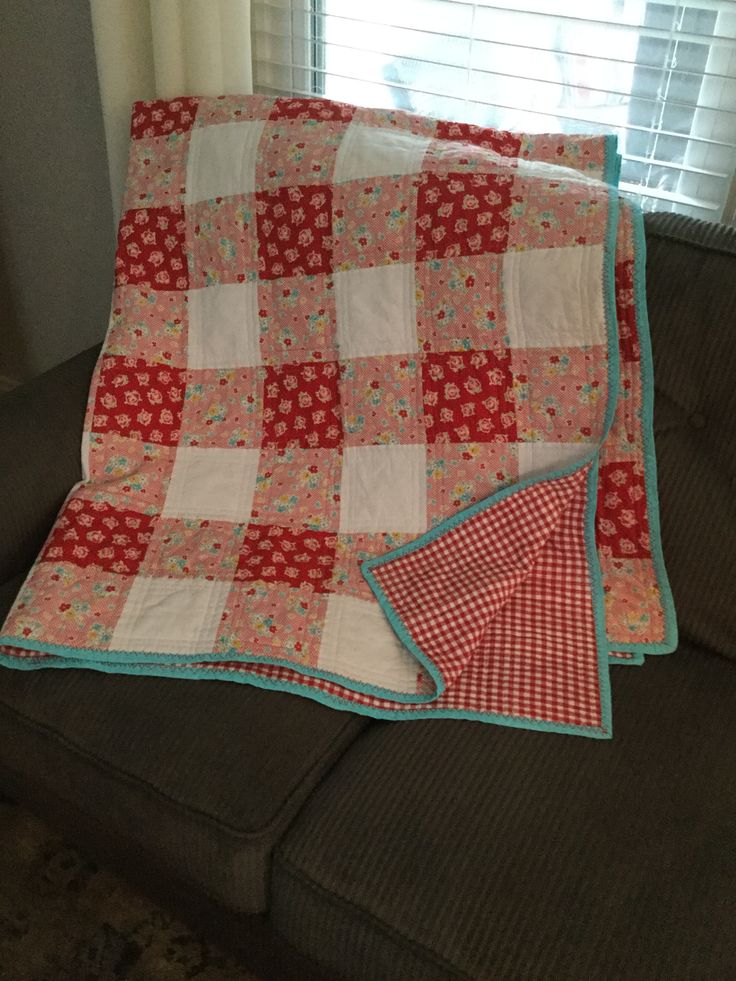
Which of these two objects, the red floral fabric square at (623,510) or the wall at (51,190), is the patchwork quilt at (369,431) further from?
the wall at (51,190)

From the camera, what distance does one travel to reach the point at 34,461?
141 centimetres

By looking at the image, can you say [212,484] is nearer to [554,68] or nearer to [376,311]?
[376,311]

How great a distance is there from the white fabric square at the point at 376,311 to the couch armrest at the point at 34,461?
1.57 ft

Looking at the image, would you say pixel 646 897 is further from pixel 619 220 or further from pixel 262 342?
pixel 262 342

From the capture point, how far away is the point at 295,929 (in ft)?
3.38

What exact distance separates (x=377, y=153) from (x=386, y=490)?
0.54 metres

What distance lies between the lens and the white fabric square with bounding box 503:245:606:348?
4.17 feet

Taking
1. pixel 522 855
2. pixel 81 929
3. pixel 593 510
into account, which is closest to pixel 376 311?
pixel 593 510

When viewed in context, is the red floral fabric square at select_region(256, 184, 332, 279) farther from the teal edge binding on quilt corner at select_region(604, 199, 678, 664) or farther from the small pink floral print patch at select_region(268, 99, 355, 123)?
the teal edge binding on quilt corner at select_region(604, 199, 678, 664)

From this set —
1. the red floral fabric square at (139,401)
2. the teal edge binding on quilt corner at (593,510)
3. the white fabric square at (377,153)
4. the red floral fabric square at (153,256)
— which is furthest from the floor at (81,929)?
the white fabric square at (377,153)

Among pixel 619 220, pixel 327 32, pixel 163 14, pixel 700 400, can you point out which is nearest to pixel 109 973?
pixel 700 400

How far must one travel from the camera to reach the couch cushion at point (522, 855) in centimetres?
91

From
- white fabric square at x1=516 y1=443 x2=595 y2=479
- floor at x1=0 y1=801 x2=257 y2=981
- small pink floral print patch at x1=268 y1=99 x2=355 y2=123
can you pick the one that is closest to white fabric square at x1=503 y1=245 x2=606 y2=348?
white fabric square at x1=516 y1=443 x2=595 y2=479

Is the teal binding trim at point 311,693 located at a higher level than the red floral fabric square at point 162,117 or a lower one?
lower
